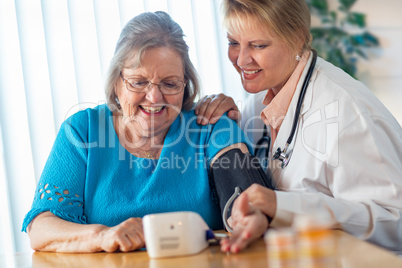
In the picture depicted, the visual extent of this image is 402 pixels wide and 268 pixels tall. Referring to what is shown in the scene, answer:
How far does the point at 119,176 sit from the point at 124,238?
0.38 m

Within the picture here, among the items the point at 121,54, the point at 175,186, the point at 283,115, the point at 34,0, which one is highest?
the point at 34,0

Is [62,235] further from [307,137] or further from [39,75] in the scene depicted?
[39,75]

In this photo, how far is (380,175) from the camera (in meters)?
1.26

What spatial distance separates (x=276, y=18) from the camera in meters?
1.52

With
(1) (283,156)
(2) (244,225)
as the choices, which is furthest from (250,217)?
(1) (283,156)

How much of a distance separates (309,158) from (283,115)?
0.87 feet

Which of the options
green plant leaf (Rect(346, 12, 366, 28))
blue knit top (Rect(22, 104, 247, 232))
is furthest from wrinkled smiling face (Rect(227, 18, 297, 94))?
green plant leaf (Rect(346, 12, 366, 28))

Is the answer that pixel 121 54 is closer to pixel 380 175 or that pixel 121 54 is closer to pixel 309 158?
pixel 309 158

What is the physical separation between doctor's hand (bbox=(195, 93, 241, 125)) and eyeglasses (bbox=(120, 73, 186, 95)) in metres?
0.13

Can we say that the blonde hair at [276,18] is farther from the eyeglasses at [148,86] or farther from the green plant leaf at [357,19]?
the green plant leaf at [357,19]

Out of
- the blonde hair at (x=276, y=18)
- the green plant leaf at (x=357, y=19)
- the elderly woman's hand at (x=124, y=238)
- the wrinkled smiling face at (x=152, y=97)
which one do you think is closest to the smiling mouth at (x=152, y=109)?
the wrinkled smiling face at (x=152, y=97)

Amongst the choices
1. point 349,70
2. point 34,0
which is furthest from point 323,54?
point 34,0

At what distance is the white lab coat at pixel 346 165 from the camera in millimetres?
1199

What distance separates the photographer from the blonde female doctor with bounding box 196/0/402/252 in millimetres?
1170
